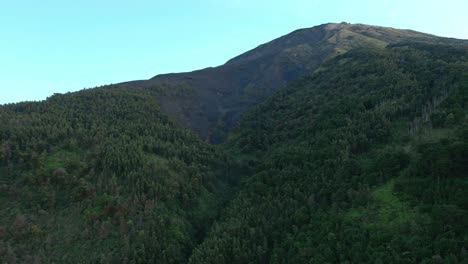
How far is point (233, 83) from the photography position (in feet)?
572

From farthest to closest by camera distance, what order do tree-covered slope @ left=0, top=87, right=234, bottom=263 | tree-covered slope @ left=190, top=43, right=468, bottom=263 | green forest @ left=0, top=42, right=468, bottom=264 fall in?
tree-covered slope @ left=0, top=87, right=234, bottom=263, green forest @ left=0, top=42, right=468, bottom=264, tree-covered slope @ left=190, top=43, right=468, bottom=263

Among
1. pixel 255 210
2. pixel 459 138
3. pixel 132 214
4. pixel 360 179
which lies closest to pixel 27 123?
pixel 132 214

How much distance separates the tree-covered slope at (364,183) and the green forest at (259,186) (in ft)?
0.56

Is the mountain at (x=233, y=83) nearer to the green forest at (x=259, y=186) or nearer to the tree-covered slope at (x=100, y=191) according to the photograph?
the green forest at (x=259, y=186)

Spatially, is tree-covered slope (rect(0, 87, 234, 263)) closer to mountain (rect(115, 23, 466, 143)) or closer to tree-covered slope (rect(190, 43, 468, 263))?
tree-covered slope (rect(190, 43, 468, 263))

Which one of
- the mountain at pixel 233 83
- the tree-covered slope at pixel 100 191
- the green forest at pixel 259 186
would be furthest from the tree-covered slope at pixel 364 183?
the mountain at pixel 233 83

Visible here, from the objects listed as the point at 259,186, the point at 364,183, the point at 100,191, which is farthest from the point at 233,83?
the point at 364,183

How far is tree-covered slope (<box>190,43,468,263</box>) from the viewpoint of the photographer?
3531 centimetres

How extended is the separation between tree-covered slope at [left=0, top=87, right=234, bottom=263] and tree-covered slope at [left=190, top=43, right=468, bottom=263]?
259 inches

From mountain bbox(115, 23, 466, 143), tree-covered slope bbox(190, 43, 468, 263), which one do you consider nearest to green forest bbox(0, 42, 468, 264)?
tree-covered slope bbox(190, 43, 468, 263)

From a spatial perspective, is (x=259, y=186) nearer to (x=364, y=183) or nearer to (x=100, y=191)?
(x=364, y=183)

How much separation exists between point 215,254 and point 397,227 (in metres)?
19.7

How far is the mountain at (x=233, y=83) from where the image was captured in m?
129

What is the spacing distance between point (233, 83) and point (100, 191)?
123838 millimetres
